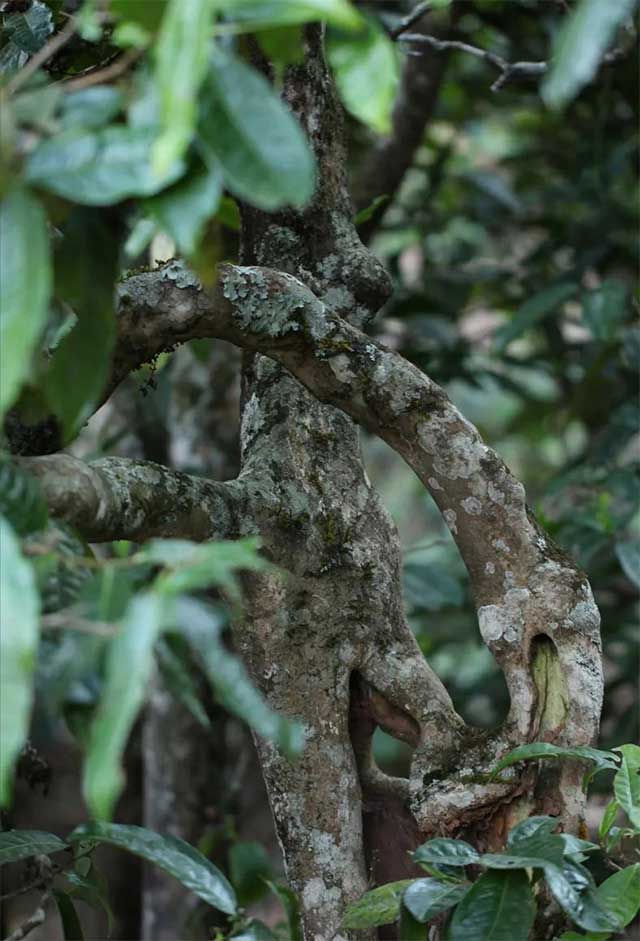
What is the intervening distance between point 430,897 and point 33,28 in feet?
2.75

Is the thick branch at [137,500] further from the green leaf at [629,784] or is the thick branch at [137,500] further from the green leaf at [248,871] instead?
the green leaf at [248,871]

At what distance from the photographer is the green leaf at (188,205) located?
0.56 metres

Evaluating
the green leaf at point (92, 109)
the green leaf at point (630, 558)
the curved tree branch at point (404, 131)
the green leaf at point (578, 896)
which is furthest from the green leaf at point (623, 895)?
the curved tree branch at point (404, 131)

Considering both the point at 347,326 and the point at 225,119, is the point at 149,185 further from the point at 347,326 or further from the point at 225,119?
the point at 347,326

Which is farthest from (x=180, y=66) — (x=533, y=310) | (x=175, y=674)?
(x=533, y=310)

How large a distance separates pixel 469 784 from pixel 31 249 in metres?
0.62

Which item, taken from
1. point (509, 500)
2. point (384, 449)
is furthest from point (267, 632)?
point (384, 449)

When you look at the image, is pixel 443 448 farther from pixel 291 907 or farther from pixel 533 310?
pixel 533 310

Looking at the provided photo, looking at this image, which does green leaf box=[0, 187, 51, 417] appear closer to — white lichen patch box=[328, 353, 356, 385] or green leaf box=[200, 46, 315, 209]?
green leaf box=[200, 46, 315, 209]

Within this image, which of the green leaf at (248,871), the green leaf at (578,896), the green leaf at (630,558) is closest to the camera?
the green leaf at (578,896)

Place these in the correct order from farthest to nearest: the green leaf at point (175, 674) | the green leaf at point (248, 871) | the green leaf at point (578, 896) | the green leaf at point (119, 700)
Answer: the green leaf at point (248, 871), the green leaf at point (578, 896), the green leaf at point (175, 674), the green leaf at point (119, 700)

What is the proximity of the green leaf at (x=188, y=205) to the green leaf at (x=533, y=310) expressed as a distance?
155 centimetres

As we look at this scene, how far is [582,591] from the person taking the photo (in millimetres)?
984

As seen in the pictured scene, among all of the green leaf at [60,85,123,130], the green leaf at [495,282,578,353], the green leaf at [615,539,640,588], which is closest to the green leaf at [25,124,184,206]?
the green leaf at [60,85,123,130]
